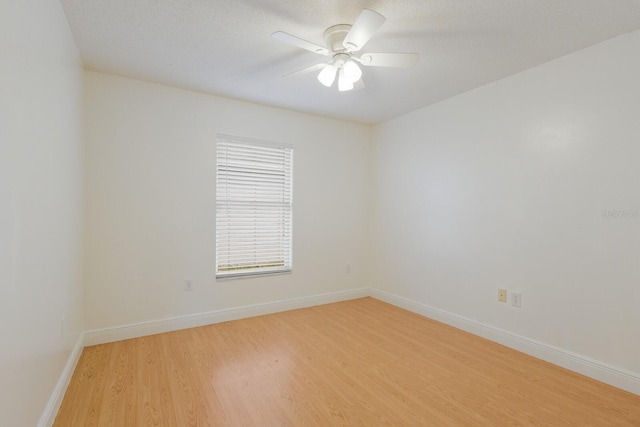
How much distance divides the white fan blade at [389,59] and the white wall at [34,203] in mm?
1784

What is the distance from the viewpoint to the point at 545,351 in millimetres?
2514

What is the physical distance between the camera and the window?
3369 mm

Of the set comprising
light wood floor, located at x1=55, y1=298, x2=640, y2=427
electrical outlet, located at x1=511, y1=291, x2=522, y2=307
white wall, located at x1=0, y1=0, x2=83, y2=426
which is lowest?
light wood floor, located at x1=55, y1=298, x2=640, y2=427

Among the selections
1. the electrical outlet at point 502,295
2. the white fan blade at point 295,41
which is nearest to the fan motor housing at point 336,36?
the white fan blade at point 295,41

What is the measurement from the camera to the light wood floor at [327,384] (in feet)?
5.87

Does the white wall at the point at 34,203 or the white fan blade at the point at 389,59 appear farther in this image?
the white fan blade at the point at 389,59

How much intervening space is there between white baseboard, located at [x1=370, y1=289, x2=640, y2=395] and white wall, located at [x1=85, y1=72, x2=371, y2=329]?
1518 millimetres

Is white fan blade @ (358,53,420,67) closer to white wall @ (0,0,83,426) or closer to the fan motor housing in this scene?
the fan motor housing

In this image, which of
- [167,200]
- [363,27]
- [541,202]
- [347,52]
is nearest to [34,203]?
[167,200]

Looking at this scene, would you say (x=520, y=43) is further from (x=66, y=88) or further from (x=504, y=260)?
(x=66, y=88)

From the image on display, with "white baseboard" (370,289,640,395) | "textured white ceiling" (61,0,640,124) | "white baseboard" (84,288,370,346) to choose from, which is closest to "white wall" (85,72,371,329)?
"white baseboard" (84,288,370,346)

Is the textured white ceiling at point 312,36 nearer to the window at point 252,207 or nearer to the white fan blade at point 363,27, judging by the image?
the white fan blade at point 363,27

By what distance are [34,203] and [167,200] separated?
1605 millimetres

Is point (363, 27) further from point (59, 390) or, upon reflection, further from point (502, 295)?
point (59, 390)
